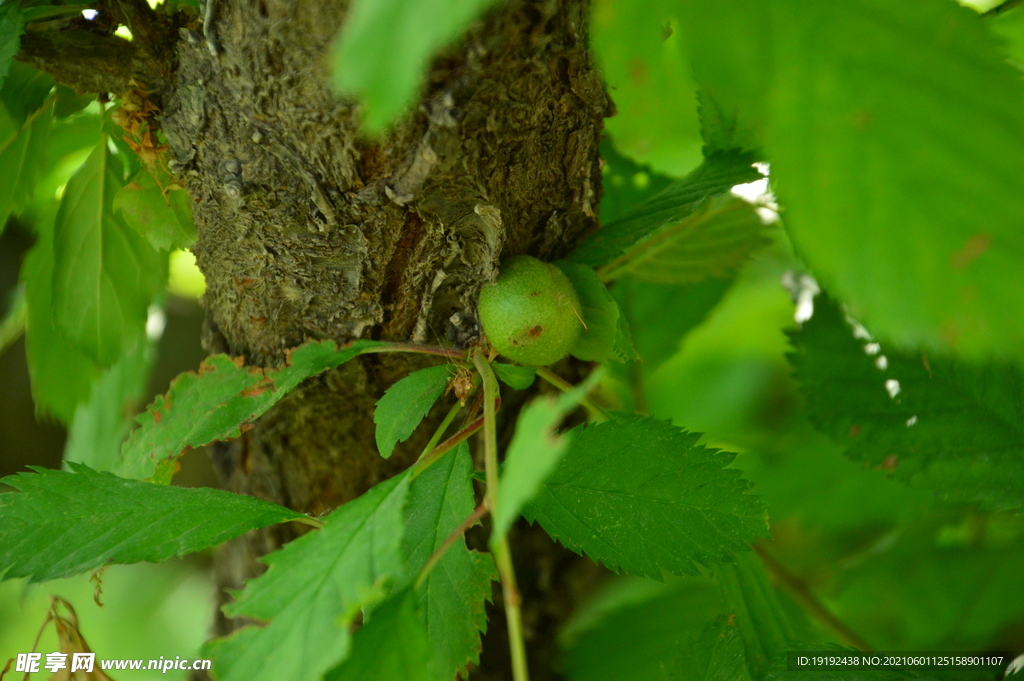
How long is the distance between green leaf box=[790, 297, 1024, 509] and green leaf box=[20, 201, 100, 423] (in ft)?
3.56

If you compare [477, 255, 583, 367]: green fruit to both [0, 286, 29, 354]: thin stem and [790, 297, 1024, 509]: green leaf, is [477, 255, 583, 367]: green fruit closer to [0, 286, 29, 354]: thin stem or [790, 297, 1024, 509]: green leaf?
[790, 297, 1024, 509]: green leaf

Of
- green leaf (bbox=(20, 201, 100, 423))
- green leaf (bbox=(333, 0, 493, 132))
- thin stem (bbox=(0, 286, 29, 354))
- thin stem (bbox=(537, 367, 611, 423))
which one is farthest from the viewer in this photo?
thin stem (bbox=(0, 286, 29, 354))

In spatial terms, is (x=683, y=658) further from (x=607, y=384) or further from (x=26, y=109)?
(x=26, y=109)

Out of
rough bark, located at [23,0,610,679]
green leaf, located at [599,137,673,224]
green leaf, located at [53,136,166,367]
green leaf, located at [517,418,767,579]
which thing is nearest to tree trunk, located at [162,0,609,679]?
rough bark, located at [23,0,610,679]

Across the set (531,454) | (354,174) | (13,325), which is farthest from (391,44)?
(13,325)

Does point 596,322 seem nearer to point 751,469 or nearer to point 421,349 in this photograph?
point 421,349

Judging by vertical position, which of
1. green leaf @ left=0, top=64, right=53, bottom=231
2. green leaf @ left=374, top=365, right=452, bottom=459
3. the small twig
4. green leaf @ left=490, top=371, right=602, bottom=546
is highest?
green leaf @ left=0, top=64, right=53, bottom=231

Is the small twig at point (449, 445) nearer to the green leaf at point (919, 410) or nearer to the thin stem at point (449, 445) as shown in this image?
the thin stem at point (449, 445)

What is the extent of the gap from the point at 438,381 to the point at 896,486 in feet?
3.18

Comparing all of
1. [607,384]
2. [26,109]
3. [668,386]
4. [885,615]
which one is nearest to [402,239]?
[26,109]

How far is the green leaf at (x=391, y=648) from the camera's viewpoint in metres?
0.54

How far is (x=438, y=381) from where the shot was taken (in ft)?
2.47

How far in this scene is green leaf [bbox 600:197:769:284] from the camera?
3.42 feet

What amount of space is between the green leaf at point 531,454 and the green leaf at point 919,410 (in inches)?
26.6
